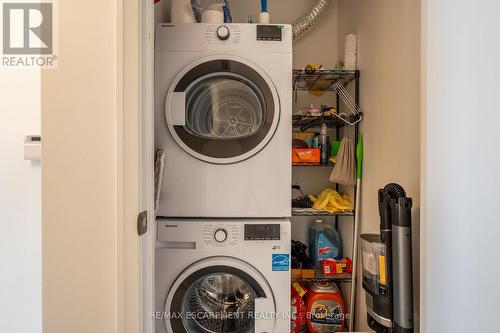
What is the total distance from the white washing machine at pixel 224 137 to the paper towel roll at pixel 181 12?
0.46 ft

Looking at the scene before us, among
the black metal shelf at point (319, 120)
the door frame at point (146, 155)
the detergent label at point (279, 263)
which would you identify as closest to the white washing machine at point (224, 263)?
the detergent label at point (279, 263)

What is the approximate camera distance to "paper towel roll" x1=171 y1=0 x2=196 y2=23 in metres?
1.37

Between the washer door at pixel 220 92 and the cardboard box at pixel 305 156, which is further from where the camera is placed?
the cardboard box at pixel 305 156

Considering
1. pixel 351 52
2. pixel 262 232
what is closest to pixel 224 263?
pixel 262 232

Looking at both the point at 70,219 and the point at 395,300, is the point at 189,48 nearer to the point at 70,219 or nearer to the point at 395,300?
the point at 70,219

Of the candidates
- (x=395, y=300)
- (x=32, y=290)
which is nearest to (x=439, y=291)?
(x=395, y=300)

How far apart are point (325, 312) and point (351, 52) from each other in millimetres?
1681

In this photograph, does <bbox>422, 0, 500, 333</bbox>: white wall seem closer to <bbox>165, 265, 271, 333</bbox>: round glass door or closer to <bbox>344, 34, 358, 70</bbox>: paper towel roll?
<bbox>165, 265, 271, 333</bbox>: round glass door

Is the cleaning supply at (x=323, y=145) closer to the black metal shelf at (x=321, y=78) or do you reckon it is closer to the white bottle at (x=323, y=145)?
the white bottle at (x=323, y=145)

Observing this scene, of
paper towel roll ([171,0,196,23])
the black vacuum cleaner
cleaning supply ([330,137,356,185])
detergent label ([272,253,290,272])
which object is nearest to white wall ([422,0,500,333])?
the black vacuum cleaner

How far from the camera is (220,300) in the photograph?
1.40m

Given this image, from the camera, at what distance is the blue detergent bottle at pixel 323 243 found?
173 cm

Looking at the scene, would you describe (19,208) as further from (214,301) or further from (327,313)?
(327,313)

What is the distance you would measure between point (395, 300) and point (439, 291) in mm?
257
